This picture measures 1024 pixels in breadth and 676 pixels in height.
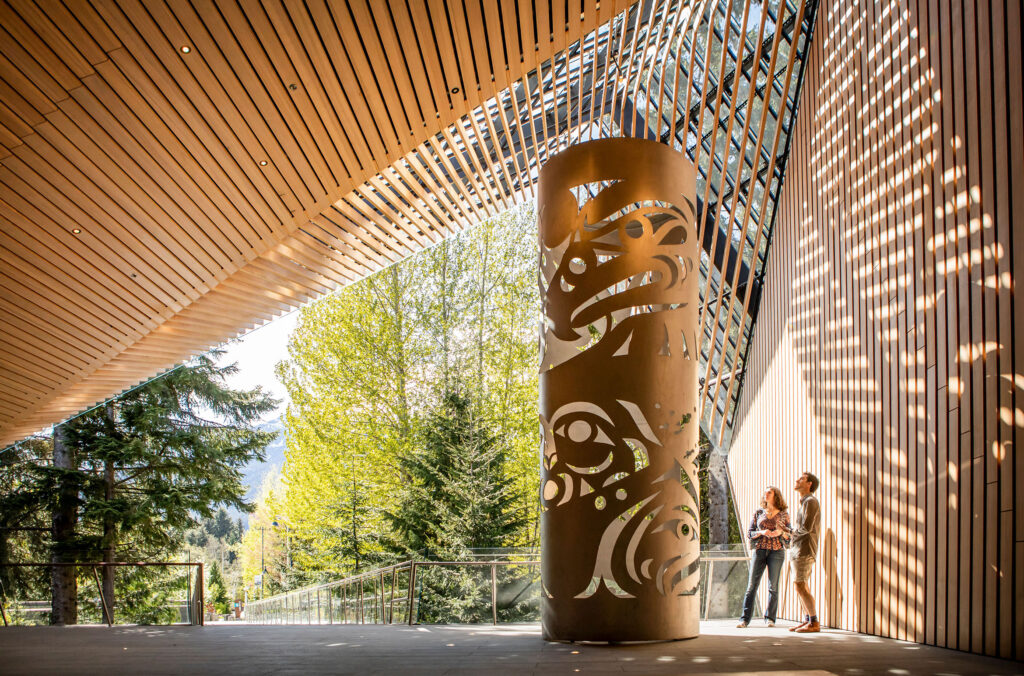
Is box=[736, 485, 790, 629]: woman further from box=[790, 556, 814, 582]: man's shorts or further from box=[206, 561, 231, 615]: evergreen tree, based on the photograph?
box=[206, 561, 231, 615]: evergreen tree

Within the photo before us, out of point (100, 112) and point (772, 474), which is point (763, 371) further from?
point (100, 112)

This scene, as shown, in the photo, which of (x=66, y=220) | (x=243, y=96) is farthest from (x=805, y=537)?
(x=66, y=220)

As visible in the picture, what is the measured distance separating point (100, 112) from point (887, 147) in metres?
6.60

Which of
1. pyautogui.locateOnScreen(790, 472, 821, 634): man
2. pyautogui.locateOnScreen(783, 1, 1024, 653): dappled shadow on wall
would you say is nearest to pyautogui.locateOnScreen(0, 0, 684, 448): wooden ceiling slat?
pyautogui.locateOnScreen(783, 1, 1024, 653): dappled shadow on wall

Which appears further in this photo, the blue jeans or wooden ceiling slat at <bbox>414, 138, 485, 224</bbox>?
wooden ceiling slat at <bbox>414, 138, 485, 224</bbox>

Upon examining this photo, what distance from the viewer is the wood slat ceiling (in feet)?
18.7

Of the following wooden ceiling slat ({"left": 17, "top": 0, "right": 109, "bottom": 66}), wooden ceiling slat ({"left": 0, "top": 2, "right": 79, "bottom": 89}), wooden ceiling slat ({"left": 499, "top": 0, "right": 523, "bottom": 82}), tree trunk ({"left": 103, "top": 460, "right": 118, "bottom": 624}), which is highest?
wooden ceiling slat ({"left": 499, "top": 0, "right": 523, "bottom": 82})

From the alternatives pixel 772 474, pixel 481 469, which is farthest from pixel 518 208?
pixel 772 474

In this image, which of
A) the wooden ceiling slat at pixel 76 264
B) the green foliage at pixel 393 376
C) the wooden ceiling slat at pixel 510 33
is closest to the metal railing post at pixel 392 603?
the wooden ceiling slat at pixel 76 264

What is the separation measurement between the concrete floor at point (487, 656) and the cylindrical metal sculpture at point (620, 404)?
0.38m

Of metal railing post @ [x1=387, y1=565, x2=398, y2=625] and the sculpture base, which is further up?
the sculpture base

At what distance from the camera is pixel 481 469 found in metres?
15.8

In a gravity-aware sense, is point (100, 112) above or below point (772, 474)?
above

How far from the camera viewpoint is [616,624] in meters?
5.76
